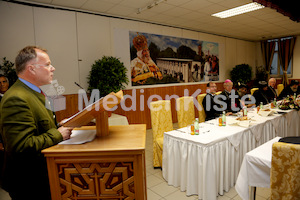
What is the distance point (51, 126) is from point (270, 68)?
11528 millimetres

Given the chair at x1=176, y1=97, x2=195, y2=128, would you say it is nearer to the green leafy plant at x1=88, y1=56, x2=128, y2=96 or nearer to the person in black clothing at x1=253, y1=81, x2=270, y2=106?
the green leafy plant at x1=88, y1=56, x2=128, y2=96

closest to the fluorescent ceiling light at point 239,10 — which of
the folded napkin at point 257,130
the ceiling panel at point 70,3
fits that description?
the folded napkin at point 257,130

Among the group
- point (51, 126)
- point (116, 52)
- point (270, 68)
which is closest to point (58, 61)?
point (116, 52)

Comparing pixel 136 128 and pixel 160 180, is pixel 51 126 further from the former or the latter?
pixel 160 180

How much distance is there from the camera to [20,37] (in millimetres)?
4133

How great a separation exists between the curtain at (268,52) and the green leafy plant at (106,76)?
881cm

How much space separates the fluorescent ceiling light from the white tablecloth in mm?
4338

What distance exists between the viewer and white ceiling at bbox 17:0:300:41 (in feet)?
15.0

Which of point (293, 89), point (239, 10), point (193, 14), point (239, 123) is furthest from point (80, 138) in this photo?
point (293, 89)

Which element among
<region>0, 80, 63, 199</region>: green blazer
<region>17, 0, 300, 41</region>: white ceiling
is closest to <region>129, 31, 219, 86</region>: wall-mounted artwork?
<region>17, 0, 300, 41</region>: white ceiling

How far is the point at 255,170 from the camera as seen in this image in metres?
2.03

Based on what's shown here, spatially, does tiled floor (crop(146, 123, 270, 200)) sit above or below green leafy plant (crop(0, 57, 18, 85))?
below

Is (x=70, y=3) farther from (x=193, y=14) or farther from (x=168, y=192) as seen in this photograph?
(x=168, y=192)

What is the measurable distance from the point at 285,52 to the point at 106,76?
9.42 meters
